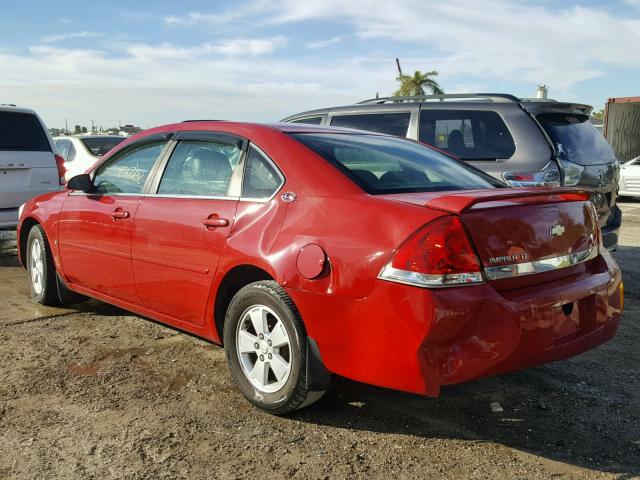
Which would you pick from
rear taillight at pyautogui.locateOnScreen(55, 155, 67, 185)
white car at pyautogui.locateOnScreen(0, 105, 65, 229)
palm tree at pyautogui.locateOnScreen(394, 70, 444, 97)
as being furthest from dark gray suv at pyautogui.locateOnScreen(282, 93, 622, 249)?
palm tree at pyautogui.locateOnScreen(394, 70, 444, 97)

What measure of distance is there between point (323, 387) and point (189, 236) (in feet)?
3.98

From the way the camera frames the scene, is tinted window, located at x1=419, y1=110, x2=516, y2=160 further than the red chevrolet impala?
Yes

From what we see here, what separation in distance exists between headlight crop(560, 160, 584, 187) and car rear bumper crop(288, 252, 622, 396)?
2743mm

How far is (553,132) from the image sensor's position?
19.0ft

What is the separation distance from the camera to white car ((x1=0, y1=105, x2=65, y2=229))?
297 inches

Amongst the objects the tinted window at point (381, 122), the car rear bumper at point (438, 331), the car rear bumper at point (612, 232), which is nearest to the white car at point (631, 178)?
the car rear bumper at point (612, 232)

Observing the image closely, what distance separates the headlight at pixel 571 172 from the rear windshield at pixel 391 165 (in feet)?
6.09

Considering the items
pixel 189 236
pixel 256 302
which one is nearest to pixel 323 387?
pixel 256 302

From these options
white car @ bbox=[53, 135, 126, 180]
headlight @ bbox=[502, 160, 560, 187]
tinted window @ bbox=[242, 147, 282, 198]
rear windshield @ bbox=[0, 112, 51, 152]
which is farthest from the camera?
white car @ bbox=[53, 135, 126, 180]

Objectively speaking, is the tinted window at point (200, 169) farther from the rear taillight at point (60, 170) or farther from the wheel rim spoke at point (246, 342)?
the rear taillight at point (60, 170)

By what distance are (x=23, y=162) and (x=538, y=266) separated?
6539 millimetres

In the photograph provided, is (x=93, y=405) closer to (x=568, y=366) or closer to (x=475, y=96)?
(x=568, y=366)

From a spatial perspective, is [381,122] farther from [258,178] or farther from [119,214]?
[258,178]

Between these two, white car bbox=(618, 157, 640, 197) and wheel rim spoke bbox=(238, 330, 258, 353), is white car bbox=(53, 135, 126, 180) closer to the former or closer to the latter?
wheel rim spoke bbox=(238, 330, 258, 353)
